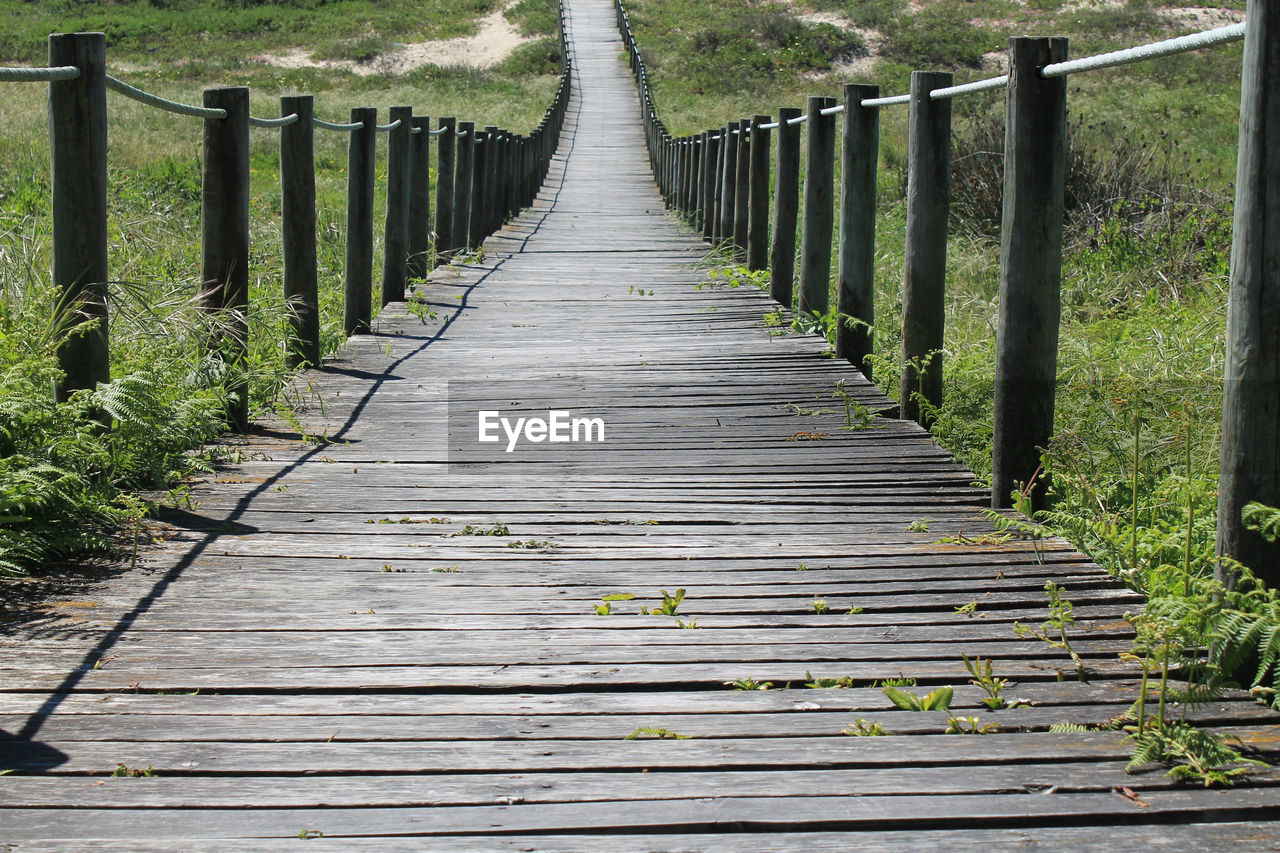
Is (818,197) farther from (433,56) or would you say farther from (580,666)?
(433,56)

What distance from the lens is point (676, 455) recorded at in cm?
488

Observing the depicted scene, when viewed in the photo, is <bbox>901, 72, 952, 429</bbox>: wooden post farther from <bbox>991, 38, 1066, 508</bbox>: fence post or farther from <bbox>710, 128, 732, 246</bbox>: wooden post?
<bbox>710, 128, 732, 246</bbox>: wooden post

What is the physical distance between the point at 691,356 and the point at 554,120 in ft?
72.4

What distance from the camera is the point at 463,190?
12688 mm

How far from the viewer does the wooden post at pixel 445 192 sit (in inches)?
452

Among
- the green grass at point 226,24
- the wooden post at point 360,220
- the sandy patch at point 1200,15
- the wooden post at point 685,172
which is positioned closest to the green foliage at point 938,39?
the sandy patch at point 1200,15

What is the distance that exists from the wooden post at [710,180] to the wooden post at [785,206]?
488cm

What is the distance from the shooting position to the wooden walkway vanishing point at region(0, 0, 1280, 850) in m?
2.13

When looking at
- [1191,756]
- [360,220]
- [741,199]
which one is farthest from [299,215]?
[741,199]

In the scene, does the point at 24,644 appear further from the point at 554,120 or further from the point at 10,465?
the point at 554,120

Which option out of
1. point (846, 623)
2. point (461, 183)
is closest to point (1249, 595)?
point (846, 623)

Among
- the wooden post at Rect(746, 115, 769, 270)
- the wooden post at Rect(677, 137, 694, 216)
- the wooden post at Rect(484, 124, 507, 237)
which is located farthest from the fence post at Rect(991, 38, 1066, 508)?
the wooden post at Rect(677, 137, 694, 216)

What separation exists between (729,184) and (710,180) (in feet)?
5.69

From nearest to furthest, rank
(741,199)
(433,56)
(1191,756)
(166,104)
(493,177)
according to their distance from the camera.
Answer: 1. (1191,756)
2. (166,104)
3. (741,199)
4. (493,177)
5. (433,56)
